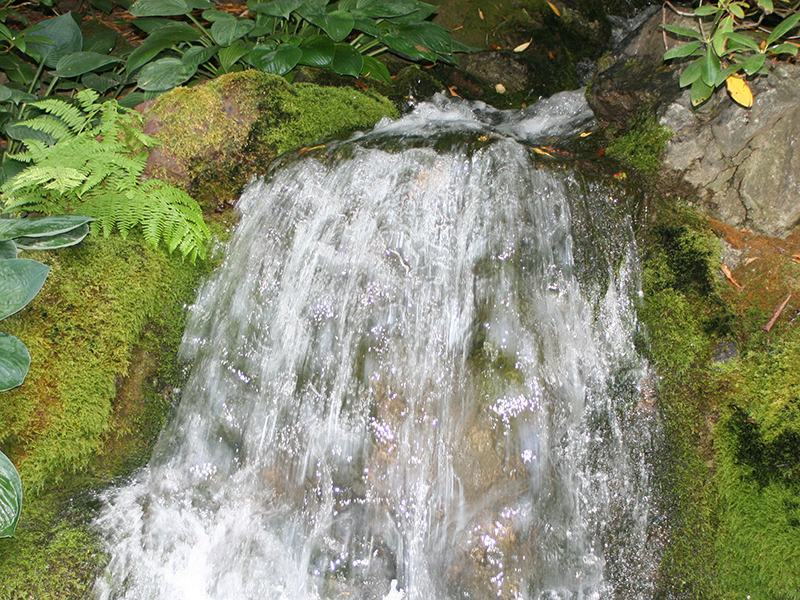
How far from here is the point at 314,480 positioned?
2604 mm

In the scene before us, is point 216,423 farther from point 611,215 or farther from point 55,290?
point 611,215

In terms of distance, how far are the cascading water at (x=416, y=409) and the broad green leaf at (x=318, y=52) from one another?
111 cm

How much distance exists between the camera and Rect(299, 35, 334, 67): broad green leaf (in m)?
3.54

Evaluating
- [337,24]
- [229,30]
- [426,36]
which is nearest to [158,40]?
[229,30]

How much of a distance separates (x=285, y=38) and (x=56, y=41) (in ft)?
6.30

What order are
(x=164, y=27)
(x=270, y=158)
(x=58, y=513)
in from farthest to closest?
1. (x=164, y=27)
2. (x=270, y=158)
3. (x=58, y=513)

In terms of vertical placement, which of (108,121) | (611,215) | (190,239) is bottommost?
(190,239)

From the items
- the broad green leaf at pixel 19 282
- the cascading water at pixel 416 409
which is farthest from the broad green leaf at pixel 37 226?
the cascading water at pixel 416 409

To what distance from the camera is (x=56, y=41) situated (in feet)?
13.7

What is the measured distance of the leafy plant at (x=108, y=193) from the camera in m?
2.62

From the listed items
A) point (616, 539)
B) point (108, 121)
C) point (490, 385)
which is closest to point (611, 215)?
point (490, 385)

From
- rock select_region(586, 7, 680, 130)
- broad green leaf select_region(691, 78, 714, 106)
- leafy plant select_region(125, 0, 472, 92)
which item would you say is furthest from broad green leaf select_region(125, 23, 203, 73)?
broad green leaf select_region(691, 78, 714, 106)

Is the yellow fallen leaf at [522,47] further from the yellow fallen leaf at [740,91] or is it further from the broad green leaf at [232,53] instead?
the yellow fallen leaf at [740,91]

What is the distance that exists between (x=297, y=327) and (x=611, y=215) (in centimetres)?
171
